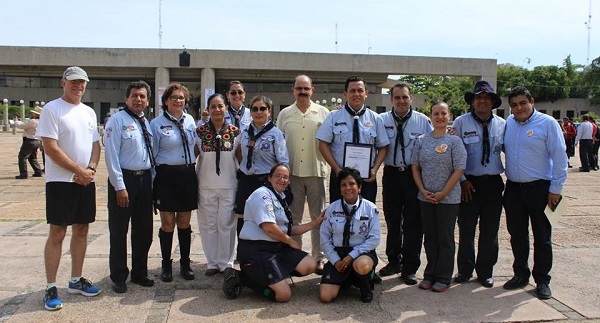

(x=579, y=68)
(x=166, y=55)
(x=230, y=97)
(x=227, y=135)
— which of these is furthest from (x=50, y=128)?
(x=579, y=68)

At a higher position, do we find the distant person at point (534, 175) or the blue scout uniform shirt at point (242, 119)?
the blue scout uniform shirt at point (242, 119)

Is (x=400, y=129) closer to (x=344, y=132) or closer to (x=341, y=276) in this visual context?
(x=344, y=132)

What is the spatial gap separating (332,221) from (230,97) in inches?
83.1

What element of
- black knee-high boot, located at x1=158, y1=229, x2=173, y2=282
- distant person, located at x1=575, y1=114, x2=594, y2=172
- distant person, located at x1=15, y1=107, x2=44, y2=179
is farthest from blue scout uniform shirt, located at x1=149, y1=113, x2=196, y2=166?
distant person, located at x1=575, y1=114, x2=594, y2=172

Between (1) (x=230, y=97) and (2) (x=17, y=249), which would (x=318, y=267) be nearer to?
(1) (x=230, y=97)

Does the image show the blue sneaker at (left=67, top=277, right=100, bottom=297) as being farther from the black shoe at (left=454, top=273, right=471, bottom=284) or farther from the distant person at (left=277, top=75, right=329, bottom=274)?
the black shoe at (left=454, top=273, right=471, bottom=284)

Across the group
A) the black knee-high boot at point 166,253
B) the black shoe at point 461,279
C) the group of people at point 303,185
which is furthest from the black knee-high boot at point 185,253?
the black shoe at point 461,279

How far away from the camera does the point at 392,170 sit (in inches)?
214

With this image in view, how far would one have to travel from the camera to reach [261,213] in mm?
4754

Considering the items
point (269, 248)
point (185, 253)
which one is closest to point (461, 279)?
point (269, 248)

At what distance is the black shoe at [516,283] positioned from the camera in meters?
5.07

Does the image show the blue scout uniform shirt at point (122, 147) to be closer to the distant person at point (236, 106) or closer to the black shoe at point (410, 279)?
the distant person at point (236, 106)

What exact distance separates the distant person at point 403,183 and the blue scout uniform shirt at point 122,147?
2476 mm

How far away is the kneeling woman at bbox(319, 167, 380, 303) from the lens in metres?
4.66
